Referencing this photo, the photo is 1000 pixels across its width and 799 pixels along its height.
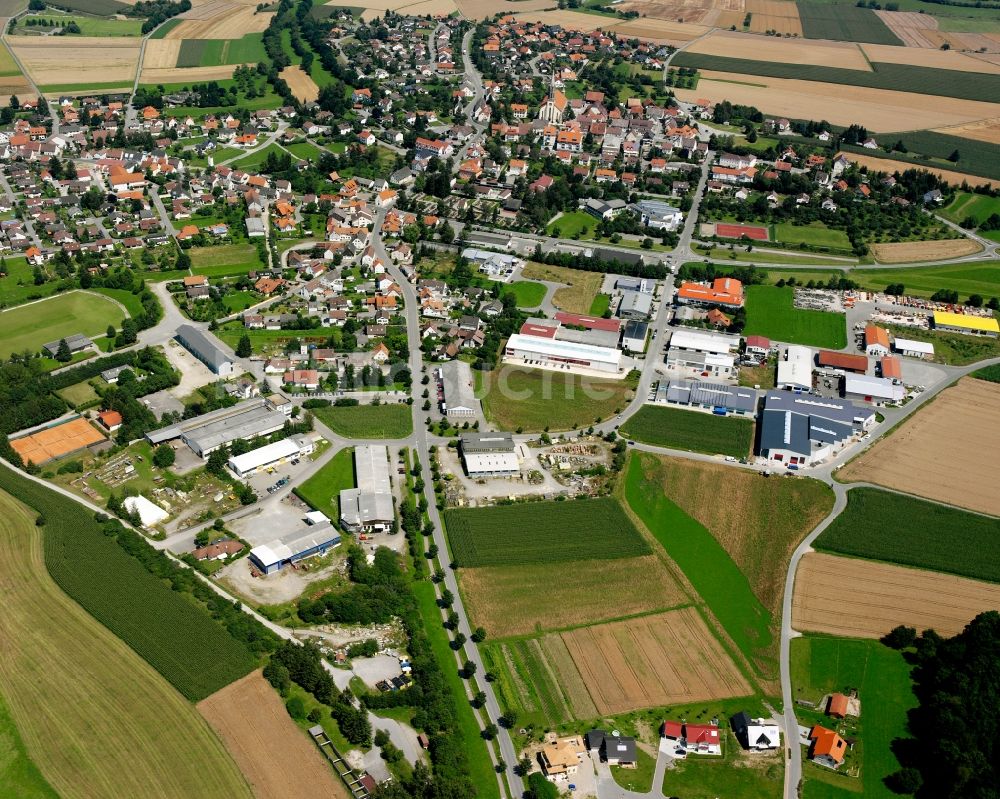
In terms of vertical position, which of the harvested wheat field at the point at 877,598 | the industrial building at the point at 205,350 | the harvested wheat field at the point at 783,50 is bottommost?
the harvested wheat field at the point at 877,598

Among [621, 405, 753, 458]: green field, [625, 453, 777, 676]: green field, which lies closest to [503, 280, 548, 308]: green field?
[621, 405, 753, 458]: green field

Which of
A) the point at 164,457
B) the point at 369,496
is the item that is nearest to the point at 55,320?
the point at 164,457

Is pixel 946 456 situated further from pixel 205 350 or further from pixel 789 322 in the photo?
pixel 205 350

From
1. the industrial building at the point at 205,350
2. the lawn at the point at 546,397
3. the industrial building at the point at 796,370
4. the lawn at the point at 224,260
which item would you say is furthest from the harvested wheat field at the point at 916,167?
the industrial building at the point at 205,350

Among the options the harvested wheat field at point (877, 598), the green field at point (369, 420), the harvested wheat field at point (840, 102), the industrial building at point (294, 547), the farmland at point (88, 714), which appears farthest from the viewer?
the harvested wheat field at point (840, 102)

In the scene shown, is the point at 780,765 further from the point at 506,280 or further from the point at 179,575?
the point at 506,280

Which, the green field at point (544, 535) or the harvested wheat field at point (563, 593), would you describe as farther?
the green field at point (544, 535)

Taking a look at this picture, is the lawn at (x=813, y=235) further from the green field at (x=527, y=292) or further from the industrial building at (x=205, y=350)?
the industrial building at (x=205, y=350)
